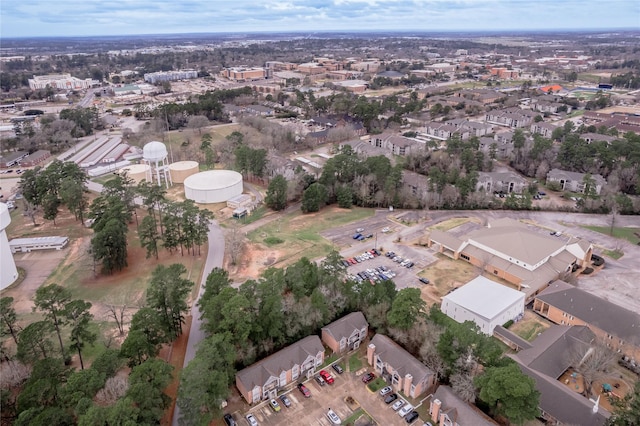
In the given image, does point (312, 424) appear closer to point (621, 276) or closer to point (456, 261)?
point (456, 261)

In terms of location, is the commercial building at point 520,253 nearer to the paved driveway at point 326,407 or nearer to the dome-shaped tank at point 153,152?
the paved driveway at point 326,407

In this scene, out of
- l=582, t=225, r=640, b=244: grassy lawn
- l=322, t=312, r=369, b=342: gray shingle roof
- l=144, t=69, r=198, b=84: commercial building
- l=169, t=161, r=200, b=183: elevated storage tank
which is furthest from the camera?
l=144, t=69, r=198, b=84: commercial building

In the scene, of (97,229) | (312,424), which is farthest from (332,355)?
(97,229)

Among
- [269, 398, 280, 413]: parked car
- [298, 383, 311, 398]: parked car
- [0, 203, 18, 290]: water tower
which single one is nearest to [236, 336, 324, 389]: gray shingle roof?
[269, 398, 280, 413]: parked car

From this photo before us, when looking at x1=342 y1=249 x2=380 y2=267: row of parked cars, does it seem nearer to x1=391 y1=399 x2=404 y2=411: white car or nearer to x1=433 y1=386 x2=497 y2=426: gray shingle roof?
x1=391 y1=399 x2=404 y2=411: white car

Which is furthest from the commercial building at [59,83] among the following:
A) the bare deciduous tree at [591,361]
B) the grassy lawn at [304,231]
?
the bare deciduous tree at [591,361]
